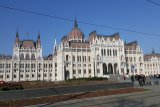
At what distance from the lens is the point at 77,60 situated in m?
110

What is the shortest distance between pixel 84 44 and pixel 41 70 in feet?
85.7

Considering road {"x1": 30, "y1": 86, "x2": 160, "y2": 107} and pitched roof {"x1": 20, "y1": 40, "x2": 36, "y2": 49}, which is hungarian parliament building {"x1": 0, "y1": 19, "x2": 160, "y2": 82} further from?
road {"x1": 30, "y1": 86, "x2": 160, "y2": 107}

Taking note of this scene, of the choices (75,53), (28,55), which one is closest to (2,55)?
(28,55)

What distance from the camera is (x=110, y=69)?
113m

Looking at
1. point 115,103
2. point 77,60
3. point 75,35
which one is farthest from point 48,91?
point 75,35

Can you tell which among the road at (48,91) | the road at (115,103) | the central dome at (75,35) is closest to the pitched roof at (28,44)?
the central dome at (75,35)

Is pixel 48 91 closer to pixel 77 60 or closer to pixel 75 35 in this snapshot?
pixel 77 60

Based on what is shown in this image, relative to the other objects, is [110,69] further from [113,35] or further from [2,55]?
[2,55]

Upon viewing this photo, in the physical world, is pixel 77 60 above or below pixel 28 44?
below

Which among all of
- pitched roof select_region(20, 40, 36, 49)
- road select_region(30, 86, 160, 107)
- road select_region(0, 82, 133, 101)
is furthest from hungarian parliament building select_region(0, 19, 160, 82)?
road select_region(30, 86, 160, 107)

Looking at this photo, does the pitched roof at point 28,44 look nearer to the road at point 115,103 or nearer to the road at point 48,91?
the road at point 48,91

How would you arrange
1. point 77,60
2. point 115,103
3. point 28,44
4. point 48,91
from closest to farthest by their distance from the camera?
1. point 115,103
2. point 48,91
3. point 77,60
4. point 28,44

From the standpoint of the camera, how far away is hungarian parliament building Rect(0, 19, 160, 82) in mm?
108875

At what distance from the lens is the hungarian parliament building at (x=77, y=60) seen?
357ft
